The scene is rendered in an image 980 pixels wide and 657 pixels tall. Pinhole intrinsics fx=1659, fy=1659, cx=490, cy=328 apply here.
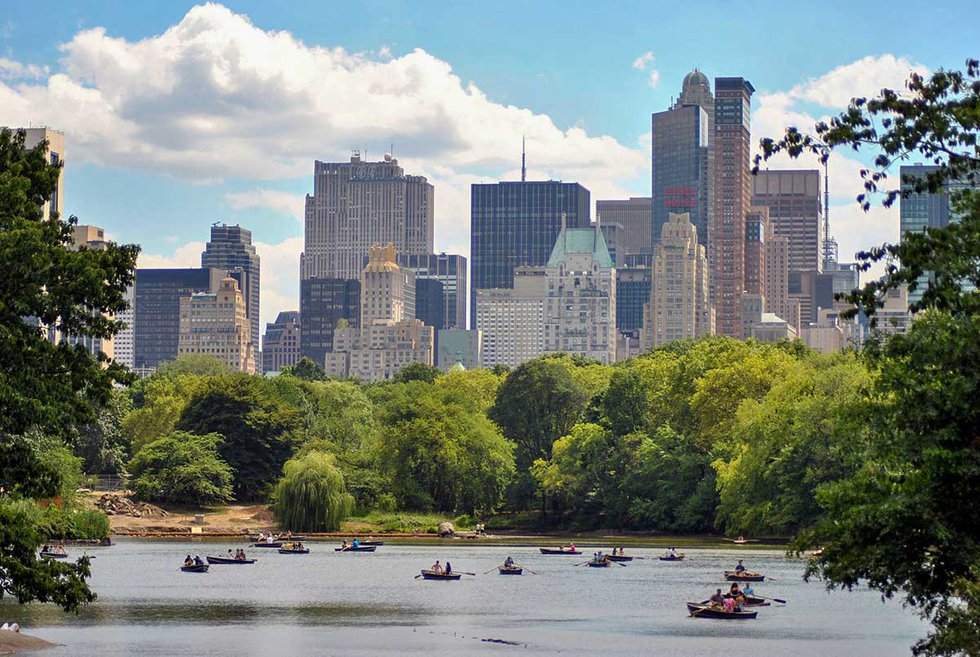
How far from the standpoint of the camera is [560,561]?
310 feet

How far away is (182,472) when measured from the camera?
120 m

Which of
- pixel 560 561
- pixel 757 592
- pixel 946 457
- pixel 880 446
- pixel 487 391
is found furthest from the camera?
pixel 487 391

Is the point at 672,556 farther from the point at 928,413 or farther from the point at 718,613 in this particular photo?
the point at 928,413

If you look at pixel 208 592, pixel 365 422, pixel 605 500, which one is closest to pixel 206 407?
pixel 365 422

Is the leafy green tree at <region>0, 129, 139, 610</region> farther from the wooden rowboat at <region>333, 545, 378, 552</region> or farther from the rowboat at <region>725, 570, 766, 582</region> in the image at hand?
the wooden rowboat at <region>333, 545, 378, 552</region>

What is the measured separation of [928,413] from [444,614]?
35576mm

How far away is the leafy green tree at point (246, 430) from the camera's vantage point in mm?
127562

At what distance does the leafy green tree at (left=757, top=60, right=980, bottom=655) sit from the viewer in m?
30.6

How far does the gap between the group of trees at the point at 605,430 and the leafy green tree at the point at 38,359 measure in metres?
0.05

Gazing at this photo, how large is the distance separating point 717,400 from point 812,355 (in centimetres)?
819

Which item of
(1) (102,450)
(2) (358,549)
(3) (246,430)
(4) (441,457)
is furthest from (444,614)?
(1) (102,450)

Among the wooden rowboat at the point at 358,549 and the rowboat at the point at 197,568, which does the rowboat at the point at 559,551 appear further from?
the rowboat at the point at 197,568

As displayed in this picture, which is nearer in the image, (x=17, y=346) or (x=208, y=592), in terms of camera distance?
(x=17, y=346)

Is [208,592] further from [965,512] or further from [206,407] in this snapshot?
[206,407]
